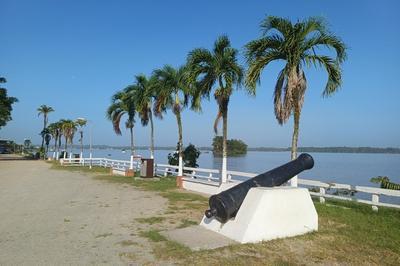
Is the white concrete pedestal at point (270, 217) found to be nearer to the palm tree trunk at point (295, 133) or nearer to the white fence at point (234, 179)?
A: the palm tree trunk at point (295, 133)

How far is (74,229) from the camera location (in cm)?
790

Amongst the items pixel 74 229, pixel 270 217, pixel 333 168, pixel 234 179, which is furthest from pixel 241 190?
pixel 333 168

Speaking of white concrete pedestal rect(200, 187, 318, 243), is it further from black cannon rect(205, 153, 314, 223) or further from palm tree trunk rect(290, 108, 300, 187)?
palm tree trunk rect(290, 108, 300, 187)

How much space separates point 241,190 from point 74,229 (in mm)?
3413

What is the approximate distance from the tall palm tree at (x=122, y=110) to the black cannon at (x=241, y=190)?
2029 centimetres

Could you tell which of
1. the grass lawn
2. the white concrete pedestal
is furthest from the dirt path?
the white concrete pedestal

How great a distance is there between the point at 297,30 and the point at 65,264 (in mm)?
7865

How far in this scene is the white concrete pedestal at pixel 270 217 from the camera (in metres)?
6.58

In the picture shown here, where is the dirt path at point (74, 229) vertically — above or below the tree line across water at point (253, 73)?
below

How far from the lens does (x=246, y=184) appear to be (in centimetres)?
734

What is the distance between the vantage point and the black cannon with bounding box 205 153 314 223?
6.93m

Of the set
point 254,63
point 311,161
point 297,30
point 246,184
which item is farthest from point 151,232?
point 297,30

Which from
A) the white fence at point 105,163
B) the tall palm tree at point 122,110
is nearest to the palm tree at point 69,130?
the white fence at point 105,163

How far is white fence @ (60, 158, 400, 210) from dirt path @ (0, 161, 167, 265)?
300cm
